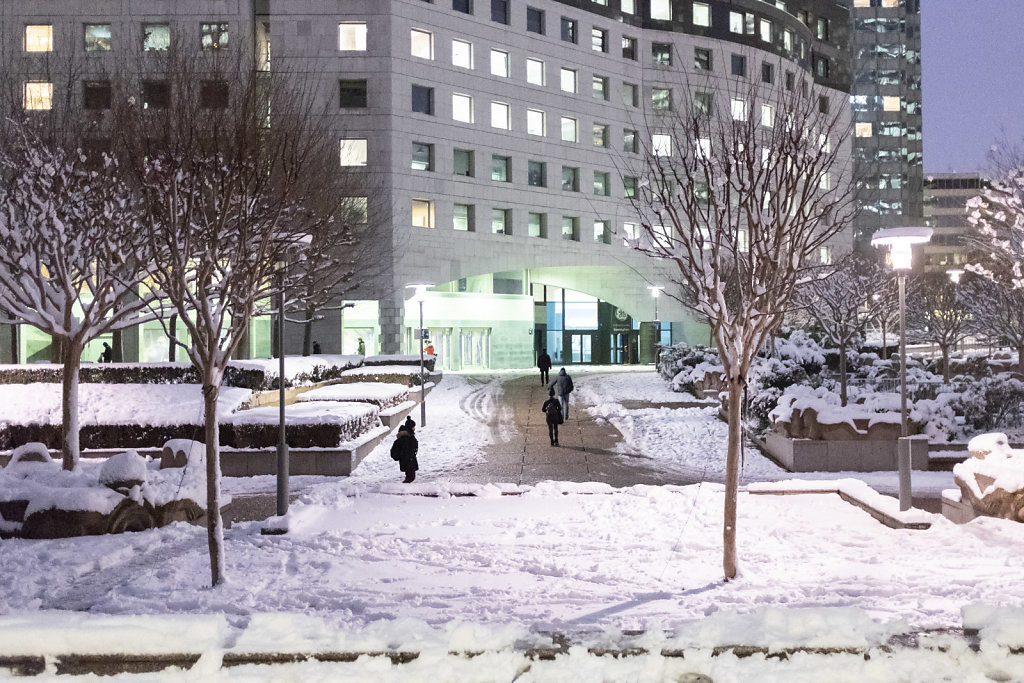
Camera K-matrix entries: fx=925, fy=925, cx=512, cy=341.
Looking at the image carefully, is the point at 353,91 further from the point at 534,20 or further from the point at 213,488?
the point at 213,488

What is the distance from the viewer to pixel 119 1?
46.9 metres

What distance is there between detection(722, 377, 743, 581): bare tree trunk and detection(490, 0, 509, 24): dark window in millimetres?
47221

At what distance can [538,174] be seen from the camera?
55000 millimetres

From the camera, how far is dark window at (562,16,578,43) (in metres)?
56.2

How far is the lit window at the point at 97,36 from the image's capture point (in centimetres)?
4694

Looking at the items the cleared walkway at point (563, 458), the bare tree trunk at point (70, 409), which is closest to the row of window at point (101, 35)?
the cleared walkway at point (563, 458)

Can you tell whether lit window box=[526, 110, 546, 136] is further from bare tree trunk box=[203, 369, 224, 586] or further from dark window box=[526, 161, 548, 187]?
bare tree trunk box=[203, 369, 224, 586]

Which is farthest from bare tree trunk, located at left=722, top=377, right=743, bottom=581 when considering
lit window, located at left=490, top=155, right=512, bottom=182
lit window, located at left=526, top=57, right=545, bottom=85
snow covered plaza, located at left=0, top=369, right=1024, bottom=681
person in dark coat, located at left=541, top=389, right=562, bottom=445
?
lit window, located at left=526, top=57, right=545, bottom=85

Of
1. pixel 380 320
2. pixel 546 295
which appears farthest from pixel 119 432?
pixel 546 295

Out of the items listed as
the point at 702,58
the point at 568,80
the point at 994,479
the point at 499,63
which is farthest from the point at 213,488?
the point at 702,58

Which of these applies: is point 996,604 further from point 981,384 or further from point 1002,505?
point 981,384

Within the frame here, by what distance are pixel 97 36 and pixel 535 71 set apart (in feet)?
77.9

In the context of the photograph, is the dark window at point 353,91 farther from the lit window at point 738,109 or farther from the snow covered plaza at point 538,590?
the snow covered plaza at point 538,590

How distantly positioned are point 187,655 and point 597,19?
56.6 metres
